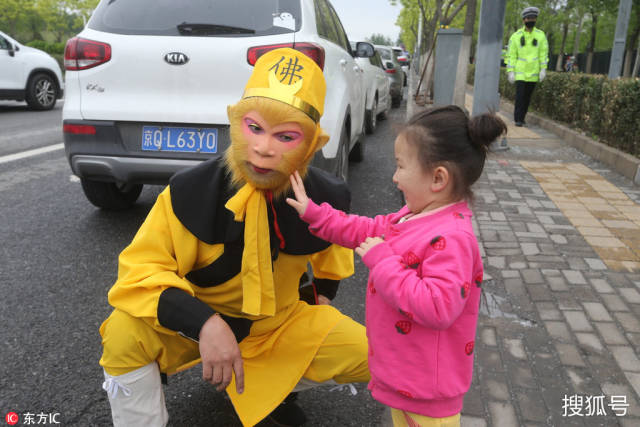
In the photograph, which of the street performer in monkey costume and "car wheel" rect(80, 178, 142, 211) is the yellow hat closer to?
the street performer in monkey costume

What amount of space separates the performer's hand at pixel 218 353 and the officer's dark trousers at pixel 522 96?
9.19 meters

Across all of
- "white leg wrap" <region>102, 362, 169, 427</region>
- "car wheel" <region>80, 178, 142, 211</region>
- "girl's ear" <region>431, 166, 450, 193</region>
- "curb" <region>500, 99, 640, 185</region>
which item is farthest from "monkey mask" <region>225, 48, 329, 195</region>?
"curb" <region>500, 99, 640, 185</region>

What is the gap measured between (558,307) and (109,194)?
336cm

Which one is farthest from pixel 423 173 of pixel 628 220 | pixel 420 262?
pixel 628 220

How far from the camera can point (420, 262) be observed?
1407 millimetres

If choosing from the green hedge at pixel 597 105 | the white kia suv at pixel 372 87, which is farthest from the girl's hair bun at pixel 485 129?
the green hedge at pixel 597 105

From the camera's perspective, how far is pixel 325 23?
4.22 metres

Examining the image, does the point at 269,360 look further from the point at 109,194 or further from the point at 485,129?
the point at 109,194

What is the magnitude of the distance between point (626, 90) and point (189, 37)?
17.6 feet

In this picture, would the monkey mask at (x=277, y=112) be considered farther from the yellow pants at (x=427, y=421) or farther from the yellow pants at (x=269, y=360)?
the yellow pants at (x=427, y=421)

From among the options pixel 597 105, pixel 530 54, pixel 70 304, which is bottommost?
pixel 70 304

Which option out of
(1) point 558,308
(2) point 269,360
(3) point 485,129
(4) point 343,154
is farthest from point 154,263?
(4) point 343,154

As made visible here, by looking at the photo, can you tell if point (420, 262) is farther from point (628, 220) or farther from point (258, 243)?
point (628, 220)

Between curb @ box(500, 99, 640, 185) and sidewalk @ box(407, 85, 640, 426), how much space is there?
379 mm
